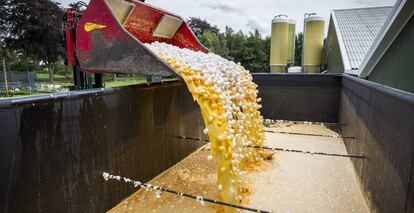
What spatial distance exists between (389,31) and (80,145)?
13.3ft

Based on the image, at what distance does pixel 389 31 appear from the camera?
12.2 ft

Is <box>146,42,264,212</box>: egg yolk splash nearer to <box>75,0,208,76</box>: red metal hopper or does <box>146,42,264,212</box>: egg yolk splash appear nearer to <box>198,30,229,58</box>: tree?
<box>75,0,208,76</box>: red metal hopper

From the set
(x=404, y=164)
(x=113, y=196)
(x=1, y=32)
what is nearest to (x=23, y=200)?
(x=113, y=196)

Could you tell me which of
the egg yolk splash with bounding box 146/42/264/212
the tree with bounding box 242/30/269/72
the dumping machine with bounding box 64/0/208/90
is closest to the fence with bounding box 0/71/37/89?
the tree with bounding box 242/30/269/72

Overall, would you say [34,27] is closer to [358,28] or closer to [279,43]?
[279,43]

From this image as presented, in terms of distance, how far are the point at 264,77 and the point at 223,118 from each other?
3.95m

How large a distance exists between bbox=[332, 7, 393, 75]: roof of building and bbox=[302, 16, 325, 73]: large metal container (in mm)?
593

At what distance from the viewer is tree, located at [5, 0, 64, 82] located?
1452 cm

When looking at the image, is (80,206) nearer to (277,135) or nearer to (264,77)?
(277,135)

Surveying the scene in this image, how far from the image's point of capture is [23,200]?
65.2 inches

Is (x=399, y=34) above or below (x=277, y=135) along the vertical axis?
above

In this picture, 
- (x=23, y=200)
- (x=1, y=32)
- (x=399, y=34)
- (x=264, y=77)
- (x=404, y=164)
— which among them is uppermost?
(x=1, y=32)

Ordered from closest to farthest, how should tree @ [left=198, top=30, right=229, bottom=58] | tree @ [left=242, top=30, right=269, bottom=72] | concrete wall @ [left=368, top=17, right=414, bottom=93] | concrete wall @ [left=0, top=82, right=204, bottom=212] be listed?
concrete wall @ [left=0, top=82, right=204, bottom=212], concrete wall @ [left=368, top=17, right=414, bottom=93], tree @ [left=242, top=30, right=269, bottom=72], tree @ [left=198, top=30, right=229, bottom=58]

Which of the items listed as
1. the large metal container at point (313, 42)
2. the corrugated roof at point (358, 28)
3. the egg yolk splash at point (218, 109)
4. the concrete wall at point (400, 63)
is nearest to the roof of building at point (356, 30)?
the corrugated roof at point (358, 28)
